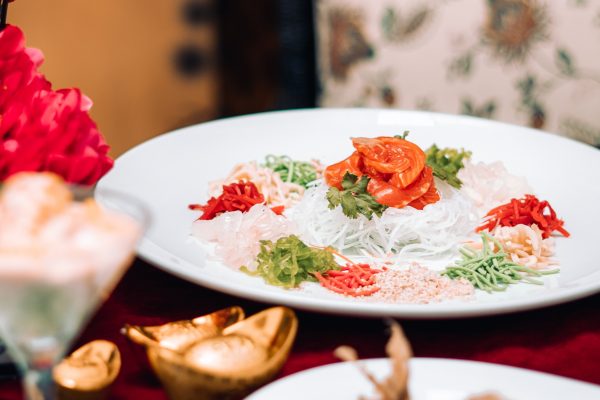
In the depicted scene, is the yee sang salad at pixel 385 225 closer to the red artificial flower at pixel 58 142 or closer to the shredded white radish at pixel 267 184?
the shredded white radish at pixel 267 184

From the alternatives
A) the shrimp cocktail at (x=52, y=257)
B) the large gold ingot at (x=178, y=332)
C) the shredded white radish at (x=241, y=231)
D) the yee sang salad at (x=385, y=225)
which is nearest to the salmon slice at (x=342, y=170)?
the yee sang salad at (x=385, y=225)

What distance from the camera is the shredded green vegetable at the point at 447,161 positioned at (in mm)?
1596

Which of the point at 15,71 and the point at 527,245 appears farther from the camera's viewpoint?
the point at 527,245

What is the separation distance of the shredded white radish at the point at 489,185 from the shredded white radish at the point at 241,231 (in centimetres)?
43

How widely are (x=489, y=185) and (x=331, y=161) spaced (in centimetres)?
39

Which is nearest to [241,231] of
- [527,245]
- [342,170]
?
[342,170]

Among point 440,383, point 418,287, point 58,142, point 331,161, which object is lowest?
point 331,161

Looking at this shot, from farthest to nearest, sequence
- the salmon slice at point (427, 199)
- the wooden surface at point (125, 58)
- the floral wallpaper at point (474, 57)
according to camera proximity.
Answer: the wooden surface at point (125, 58)
the floral wallpaper at point (474, 57)
the salmon slice at point (427, 199)

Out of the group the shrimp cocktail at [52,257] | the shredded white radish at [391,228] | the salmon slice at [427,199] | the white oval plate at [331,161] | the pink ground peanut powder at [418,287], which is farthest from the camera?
the salmon slice at [427,199]

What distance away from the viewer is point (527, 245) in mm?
1365

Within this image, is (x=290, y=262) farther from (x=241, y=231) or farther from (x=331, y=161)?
(x=331, y=161)

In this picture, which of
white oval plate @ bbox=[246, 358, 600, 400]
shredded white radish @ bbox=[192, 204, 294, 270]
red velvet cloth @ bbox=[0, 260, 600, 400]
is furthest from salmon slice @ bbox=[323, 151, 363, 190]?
white oval plate @ bbox=[246, 358, 600, 400]

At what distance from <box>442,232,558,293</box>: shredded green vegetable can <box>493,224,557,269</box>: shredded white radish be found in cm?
3

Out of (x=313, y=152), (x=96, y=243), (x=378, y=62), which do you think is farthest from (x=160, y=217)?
(x=378, y=62)
